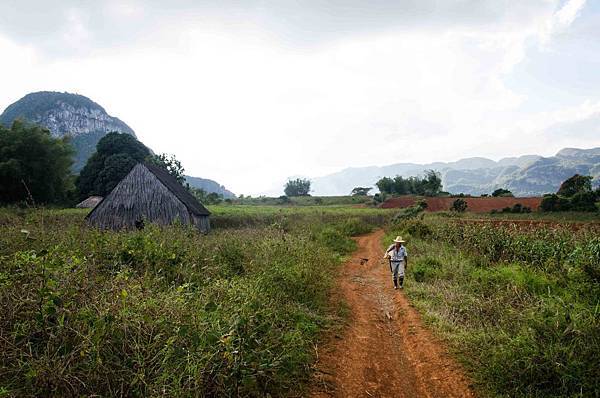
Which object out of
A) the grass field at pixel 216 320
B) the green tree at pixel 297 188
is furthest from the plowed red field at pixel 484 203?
the green tree at pixel 297 188

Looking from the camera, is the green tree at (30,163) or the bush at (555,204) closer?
the green tree at (30,163)

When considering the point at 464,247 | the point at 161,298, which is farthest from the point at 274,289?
the point at 464,247

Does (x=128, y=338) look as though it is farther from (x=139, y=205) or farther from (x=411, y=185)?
(x=411, y=185)

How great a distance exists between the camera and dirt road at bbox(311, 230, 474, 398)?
5.09 meters

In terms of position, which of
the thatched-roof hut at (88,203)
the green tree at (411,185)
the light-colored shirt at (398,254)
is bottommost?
the light-colored shirt at (398,254)

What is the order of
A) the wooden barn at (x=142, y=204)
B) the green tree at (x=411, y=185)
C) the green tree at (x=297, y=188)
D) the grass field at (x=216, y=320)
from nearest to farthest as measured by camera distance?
the grass field at (x=216, y=320)
the wooden barn at (x=142, y=204)
the green tree at (x=411, y=185)
the green tree at (x=297, y=188)

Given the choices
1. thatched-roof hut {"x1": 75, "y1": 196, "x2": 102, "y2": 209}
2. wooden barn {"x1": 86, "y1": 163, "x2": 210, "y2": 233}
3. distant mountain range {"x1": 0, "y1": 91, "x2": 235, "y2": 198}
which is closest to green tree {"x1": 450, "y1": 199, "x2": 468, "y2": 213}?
wooden barn {"x1": 86, "y1": 163, "x2": 210, "y2": 233}

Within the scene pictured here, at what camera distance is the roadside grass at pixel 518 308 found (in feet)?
15.8

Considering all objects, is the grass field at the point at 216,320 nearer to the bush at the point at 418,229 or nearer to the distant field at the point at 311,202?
the bush at the point at 418,229

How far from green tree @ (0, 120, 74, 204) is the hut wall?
1333cm

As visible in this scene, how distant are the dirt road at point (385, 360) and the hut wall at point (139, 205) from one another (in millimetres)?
17747

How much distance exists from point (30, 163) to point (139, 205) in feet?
61.7

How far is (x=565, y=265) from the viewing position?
9.41 m

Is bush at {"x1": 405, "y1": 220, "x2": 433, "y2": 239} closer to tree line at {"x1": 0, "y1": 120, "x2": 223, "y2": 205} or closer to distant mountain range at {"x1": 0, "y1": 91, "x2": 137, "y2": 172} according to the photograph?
tree line at {"x1": 0, "y1": 120, "x2": 223, "y2": 205}
